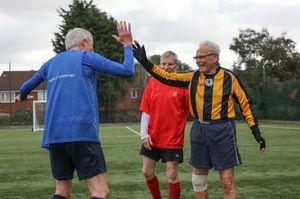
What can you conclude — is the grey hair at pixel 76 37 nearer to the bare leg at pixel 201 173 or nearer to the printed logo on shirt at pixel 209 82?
the printed logo on shirt at pixel 209 82

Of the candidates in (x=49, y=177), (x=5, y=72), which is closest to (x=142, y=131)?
(x=49, y=177)

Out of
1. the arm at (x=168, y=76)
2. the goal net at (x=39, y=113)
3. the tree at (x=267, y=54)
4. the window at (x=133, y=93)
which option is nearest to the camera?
the arm at (x=168, y=76)

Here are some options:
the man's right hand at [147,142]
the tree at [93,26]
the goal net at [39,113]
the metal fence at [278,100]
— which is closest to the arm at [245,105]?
the man's right hand at [147,142]

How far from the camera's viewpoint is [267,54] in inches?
2490

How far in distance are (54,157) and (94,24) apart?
43.2 metres

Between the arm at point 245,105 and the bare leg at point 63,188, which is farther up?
the arm at point 245,105

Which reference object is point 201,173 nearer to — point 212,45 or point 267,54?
point 212,45

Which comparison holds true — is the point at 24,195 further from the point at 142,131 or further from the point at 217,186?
the point at 217,186

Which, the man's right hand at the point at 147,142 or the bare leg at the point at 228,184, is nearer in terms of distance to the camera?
the bare leg at the point at 228,184

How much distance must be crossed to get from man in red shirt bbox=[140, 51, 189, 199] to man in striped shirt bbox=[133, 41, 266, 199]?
61 cm

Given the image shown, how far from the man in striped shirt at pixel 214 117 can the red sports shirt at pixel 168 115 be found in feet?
2.09

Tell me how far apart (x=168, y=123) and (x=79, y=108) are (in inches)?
76.8

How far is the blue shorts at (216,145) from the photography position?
17.1 feet

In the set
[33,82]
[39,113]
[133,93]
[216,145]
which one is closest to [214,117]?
[216,145]
